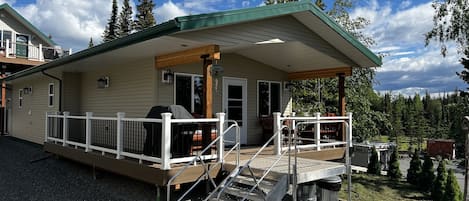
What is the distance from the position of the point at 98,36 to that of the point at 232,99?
131ft

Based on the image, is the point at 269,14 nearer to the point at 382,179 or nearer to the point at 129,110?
the point at 129,110

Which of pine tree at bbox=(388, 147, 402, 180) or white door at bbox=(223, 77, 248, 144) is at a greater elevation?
white door at bbox=(223, 77, 248, 144)

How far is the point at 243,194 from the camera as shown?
526 cm

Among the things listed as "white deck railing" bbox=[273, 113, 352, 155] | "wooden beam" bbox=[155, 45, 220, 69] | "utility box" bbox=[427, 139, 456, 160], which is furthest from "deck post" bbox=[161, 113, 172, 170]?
"utility box" bbox=[427, 139, 456, 160]

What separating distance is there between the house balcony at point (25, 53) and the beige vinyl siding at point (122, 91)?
9916 mm

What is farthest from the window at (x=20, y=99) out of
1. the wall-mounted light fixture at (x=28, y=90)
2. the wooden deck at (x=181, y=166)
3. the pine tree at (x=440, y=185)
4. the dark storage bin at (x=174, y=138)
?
the pine tree at (x=440, y=185)

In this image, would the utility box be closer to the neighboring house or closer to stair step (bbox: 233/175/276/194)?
stair step (bbox: 233/175/276/194)

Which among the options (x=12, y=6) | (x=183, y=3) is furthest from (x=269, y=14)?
(x=183, y=3)

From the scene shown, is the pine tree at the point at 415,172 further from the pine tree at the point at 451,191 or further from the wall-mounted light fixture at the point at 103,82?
the wall-mounted light fixture at the point at 103,82

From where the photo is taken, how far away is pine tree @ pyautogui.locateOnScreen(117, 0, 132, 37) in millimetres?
37812

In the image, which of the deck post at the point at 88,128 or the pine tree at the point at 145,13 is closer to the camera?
the deck post at the point at 88,128

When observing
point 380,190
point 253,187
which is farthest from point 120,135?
point 380,190

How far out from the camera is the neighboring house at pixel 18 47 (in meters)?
19.0

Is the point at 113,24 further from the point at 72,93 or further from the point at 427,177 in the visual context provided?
the point at 427,177
